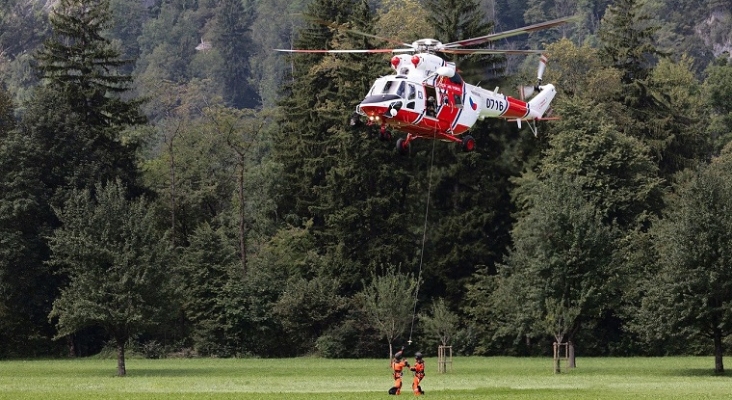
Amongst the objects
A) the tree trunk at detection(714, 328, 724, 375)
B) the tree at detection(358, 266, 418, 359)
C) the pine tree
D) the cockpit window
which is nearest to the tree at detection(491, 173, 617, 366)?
the tree trunk at detection(714, 328, 724, 375)

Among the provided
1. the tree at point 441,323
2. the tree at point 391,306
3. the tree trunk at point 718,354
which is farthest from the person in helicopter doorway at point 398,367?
the tree at point 391,306

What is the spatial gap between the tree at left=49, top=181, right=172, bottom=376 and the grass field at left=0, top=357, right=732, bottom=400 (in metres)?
2.46

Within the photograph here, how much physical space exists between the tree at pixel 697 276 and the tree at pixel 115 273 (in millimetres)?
21717

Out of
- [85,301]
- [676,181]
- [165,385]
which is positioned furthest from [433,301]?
[165,385]

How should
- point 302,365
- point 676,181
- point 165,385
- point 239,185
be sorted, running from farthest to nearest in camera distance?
point 239,185, point 676,181, point 302,365, point 165,385

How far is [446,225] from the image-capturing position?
83.7 metres

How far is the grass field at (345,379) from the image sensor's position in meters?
46.4

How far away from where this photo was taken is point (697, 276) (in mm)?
62438

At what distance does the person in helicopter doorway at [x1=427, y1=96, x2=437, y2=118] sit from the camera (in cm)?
4925

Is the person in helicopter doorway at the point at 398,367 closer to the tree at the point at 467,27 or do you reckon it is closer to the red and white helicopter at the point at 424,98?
the red and white helicopter at the point at 424,98

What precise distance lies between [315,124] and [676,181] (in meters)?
21.8

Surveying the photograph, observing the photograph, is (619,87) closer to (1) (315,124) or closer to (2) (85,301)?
(1) (315,124)

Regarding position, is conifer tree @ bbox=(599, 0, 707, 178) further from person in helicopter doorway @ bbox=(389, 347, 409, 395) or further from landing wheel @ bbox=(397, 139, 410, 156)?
person in helicopter doorway @ bbox=(389, 347, 409, 395)

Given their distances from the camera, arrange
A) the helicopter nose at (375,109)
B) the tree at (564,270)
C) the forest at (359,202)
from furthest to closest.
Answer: the forest at (359,202), the tree at (564,270), the helicopter nose at (375,109)
